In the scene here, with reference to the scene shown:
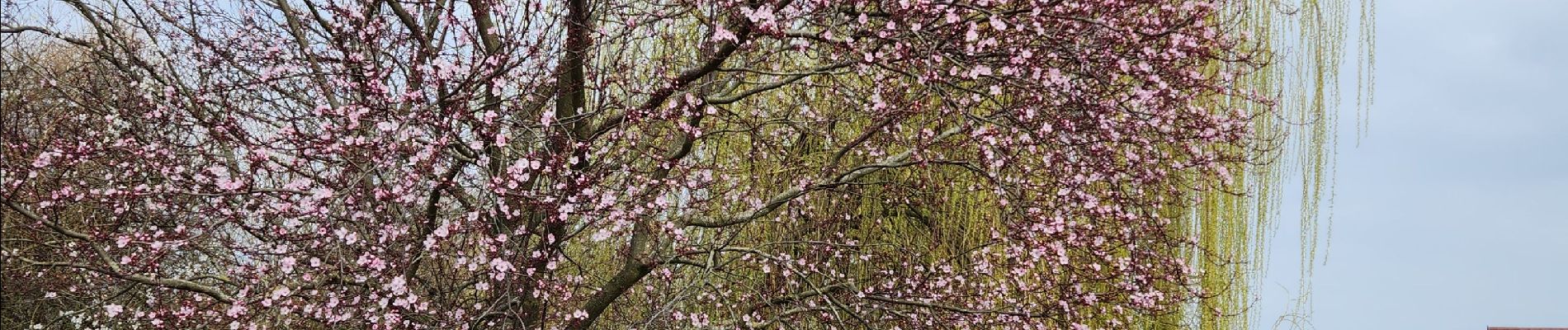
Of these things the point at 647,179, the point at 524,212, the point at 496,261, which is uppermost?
the point at 647,179

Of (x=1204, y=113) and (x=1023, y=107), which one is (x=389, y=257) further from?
(x=1204, y=113)

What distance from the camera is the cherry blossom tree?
411 centimetres

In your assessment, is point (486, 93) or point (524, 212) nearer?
point (524, 212)

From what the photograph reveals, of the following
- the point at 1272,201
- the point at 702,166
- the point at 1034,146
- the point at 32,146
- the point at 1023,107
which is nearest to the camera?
the point at 1023,107

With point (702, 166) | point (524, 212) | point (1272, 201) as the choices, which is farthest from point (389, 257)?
point (1272, 201)

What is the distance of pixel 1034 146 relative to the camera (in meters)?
4.64

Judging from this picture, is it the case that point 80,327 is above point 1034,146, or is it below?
below

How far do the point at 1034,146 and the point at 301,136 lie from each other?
9.46 feet

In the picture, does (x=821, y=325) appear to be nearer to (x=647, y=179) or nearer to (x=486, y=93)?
(x=647, y=179)

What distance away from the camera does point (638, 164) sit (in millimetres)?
5562

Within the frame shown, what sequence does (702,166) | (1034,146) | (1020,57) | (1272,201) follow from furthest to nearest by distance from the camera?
(1272,201) → (702,166) → (1034,146) → (1020,57)

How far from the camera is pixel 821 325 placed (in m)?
5.92

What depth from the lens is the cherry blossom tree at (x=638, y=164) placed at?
4.11 metres

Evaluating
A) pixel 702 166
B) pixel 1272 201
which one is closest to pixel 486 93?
pixel 702 166
